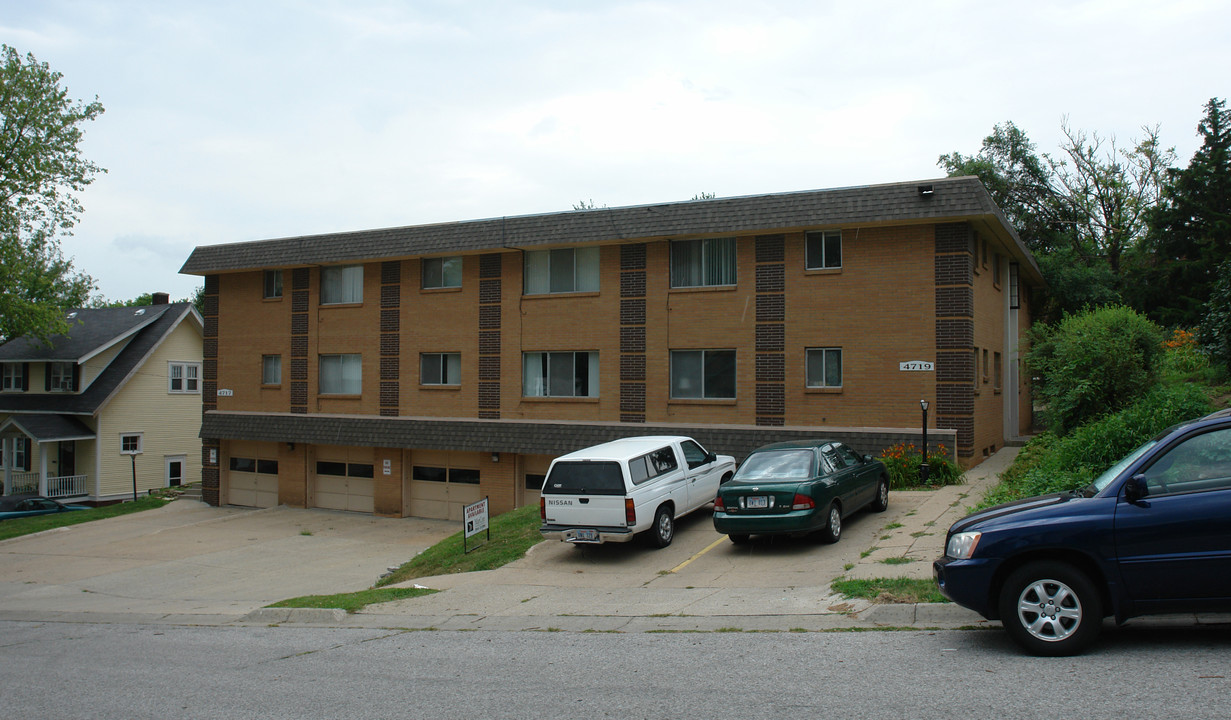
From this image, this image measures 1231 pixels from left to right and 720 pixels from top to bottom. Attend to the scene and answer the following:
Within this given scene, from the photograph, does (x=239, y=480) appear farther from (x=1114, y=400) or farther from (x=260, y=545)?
(x=1114, y=400)

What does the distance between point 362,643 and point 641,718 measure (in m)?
4.68

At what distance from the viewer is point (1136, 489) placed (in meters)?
6.65

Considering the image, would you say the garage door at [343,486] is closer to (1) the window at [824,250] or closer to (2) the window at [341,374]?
(2) the window at [341,374]

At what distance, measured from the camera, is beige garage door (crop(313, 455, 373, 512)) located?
2794 centimetres

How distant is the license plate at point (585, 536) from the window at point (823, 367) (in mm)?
9639

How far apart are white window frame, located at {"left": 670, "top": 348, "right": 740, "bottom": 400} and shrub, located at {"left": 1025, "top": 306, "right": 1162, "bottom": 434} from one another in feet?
23.9

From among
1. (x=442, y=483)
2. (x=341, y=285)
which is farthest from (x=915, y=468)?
(x=341, y=285)

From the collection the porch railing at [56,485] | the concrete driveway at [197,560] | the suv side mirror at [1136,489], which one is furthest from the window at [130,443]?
the suv side mirror at [1136,489]

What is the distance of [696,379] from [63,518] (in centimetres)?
2271

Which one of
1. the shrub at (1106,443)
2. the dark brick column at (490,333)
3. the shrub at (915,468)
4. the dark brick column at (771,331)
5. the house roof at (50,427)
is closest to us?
the shrub at (1106,443)

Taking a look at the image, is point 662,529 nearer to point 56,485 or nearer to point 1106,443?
point 1106,443

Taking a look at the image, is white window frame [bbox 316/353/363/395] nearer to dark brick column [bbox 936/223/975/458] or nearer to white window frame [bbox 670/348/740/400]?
white window frame [bbox 670/348/740/400]

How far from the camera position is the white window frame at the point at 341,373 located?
28234 mm

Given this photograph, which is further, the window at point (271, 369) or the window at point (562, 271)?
the window at point (271, 369)
